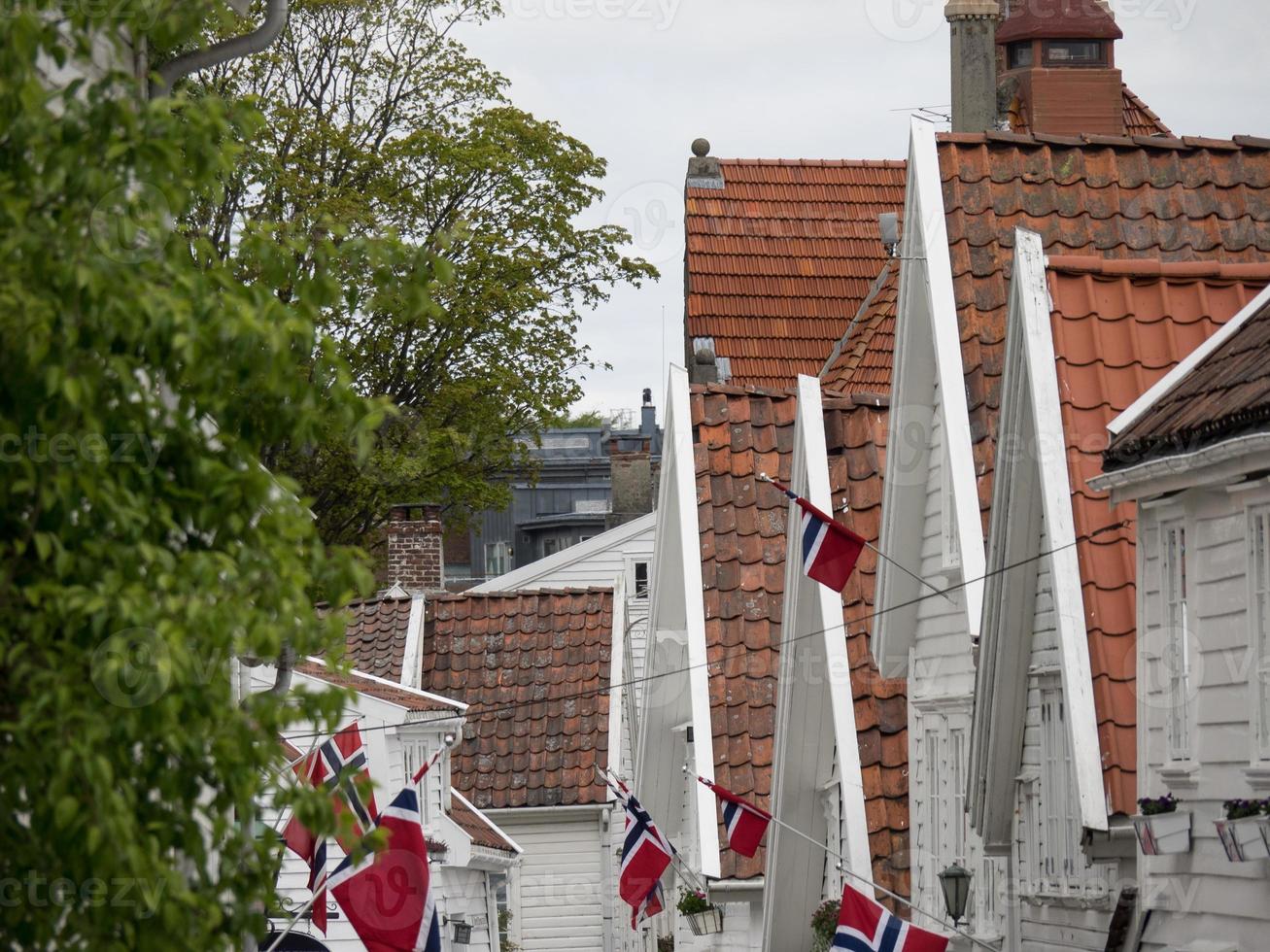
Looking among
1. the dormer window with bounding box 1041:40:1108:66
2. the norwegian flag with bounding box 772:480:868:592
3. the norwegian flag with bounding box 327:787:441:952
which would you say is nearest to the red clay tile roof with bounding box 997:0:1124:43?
the dormer window with bounding box 1041:40:1108:66

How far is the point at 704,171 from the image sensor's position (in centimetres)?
2667

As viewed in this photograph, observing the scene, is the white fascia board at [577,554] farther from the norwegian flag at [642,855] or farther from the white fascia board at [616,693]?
the norwegian flag at [642,855]

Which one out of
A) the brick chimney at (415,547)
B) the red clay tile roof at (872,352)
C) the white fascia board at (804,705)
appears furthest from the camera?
the brick chimney at (415,547)

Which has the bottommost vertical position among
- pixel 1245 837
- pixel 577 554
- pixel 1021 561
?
pixel 1245 837

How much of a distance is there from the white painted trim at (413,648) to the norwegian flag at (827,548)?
18.9 metres

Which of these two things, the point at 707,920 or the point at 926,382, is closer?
the point at 926,382

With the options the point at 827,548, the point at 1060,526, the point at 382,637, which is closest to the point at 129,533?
the point at 1060,526

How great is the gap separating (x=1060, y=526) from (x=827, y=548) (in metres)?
2.45

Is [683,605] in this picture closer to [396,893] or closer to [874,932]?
[396,893]

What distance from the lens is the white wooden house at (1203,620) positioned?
8.71 m

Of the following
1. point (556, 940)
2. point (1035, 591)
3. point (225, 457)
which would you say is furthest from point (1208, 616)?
point (556, 940)

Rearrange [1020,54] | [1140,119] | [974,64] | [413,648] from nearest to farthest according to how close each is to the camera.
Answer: [974,64]
[1020,54]
[1140,119]
[413,648]

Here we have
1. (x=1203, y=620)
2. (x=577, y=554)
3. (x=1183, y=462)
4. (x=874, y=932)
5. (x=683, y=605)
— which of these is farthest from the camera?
(x=577, y=554)

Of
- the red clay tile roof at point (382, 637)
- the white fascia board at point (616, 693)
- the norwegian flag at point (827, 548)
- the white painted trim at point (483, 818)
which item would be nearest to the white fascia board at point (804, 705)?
the norwegian flag at point (827, 548)
